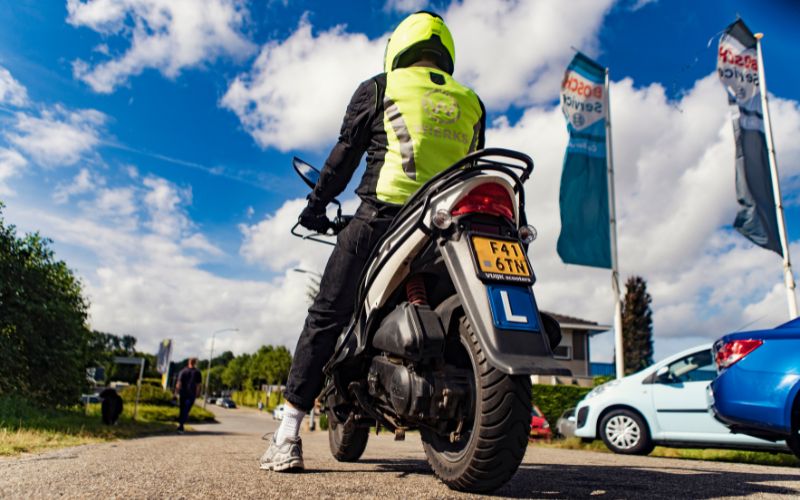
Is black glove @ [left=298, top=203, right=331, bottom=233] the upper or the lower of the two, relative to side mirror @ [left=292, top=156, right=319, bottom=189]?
lower

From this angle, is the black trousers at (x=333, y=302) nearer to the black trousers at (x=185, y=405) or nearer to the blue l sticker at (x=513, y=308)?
the blue l sticker at (x=513, y=308)

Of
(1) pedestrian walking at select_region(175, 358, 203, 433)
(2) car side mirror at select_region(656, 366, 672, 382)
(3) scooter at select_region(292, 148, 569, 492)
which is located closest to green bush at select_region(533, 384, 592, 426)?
(2) car side mirror at select_region(656, 366, 672, 382)

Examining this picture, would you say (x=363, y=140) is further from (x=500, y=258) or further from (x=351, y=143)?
(x=500, y=258)

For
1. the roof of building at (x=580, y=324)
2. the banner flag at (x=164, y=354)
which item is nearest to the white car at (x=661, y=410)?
the banner flag at (x=164, y=354)

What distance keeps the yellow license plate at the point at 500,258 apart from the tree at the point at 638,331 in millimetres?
Result: 58844

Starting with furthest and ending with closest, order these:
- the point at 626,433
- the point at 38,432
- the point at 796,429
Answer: the point at 626,433 < the point at 38,432 < the point at 796,429

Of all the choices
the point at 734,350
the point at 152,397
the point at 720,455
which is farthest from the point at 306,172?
the point at 152,397

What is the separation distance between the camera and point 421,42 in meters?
2.90

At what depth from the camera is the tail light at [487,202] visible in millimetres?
2193

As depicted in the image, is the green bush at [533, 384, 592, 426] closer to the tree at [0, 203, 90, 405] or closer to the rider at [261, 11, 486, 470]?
the tree at [0, 203, 90, 405]

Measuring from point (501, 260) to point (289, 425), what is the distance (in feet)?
4.93

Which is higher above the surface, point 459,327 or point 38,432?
point 459,327

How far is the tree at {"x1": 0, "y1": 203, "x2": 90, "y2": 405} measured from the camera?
31.7 feet

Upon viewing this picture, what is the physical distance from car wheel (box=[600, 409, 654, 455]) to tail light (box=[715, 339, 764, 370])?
4131 mm
